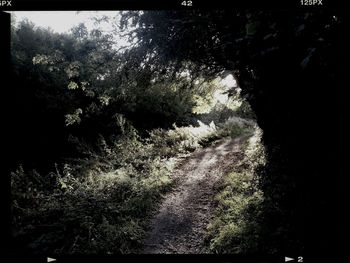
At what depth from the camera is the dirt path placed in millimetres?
7336

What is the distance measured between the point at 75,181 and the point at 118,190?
1411mm

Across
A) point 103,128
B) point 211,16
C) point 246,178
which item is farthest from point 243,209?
point 103,128

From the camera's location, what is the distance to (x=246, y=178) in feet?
32.8

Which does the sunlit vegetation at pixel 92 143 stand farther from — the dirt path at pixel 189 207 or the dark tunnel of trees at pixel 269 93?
the dirt path at pixel 189 207

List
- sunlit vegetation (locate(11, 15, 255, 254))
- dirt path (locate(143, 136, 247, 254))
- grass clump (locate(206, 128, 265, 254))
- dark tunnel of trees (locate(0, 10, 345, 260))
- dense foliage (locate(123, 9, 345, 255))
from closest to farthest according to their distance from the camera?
dense foliage (locate(123, 9, 345, 255)) → dark tunnel of trees (locate(0, 10, 345, 260)) → grass clump (locate(206, 128, 265, 254)) → dirt path (locate(143, 136, 247, 254)) → sunlit vegetation (locate(11, 15, 255, 254))

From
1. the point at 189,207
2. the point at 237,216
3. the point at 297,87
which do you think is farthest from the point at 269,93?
the point at 189,207

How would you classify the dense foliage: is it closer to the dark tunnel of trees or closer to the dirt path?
the dark tunnel of trees

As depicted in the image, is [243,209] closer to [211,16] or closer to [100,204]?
[100,204]

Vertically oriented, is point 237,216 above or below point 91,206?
below

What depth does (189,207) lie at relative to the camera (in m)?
9.27

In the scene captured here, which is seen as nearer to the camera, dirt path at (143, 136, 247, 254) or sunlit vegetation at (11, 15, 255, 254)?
dirt path at (143, 136, 247, 254)

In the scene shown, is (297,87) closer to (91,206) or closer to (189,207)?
(189,207)

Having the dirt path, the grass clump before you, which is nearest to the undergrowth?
the dirt path

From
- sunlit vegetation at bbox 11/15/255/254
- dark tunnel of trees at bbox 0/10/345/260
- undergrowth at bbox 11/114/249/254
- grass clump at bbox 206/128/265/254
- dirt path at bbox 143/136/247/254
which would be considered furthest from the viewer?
sunlit vegetation at bbox 11/15/255/254
